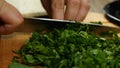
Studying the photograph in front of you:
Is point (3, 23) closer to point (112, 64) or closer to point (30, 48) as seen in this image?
point (30, 48)

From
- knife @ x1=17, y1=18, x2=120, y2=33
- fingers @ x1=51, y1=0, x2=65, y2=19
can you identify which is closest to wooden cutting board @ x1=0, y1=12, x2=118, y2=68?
knife @ x1=17, y1=18, x2=120, y2=33

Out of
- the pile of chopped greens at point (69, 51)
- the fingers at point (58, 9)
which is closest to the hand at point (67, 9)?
the fingers at point (58, 9)

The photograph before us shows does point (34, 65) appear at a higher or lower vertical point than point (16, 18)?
lower

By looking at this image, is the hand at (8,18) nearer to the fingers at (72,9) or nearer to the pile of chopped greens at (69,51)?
the pile of chopped greens at (69,51)

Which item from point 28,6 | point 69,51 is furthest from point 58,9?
point 69,51

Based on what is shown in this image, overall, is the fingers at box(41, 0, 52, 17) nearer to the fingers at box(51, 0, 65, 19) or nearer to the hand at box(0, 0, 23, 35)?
the fingers at box(51, 0, 65, 19)

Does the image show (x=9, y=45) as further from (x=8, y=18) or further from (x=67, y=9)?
(x=67, y=9)

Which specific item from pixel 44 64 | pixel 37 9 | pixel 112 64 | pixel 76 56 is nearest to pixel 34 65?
pixel 44 64
